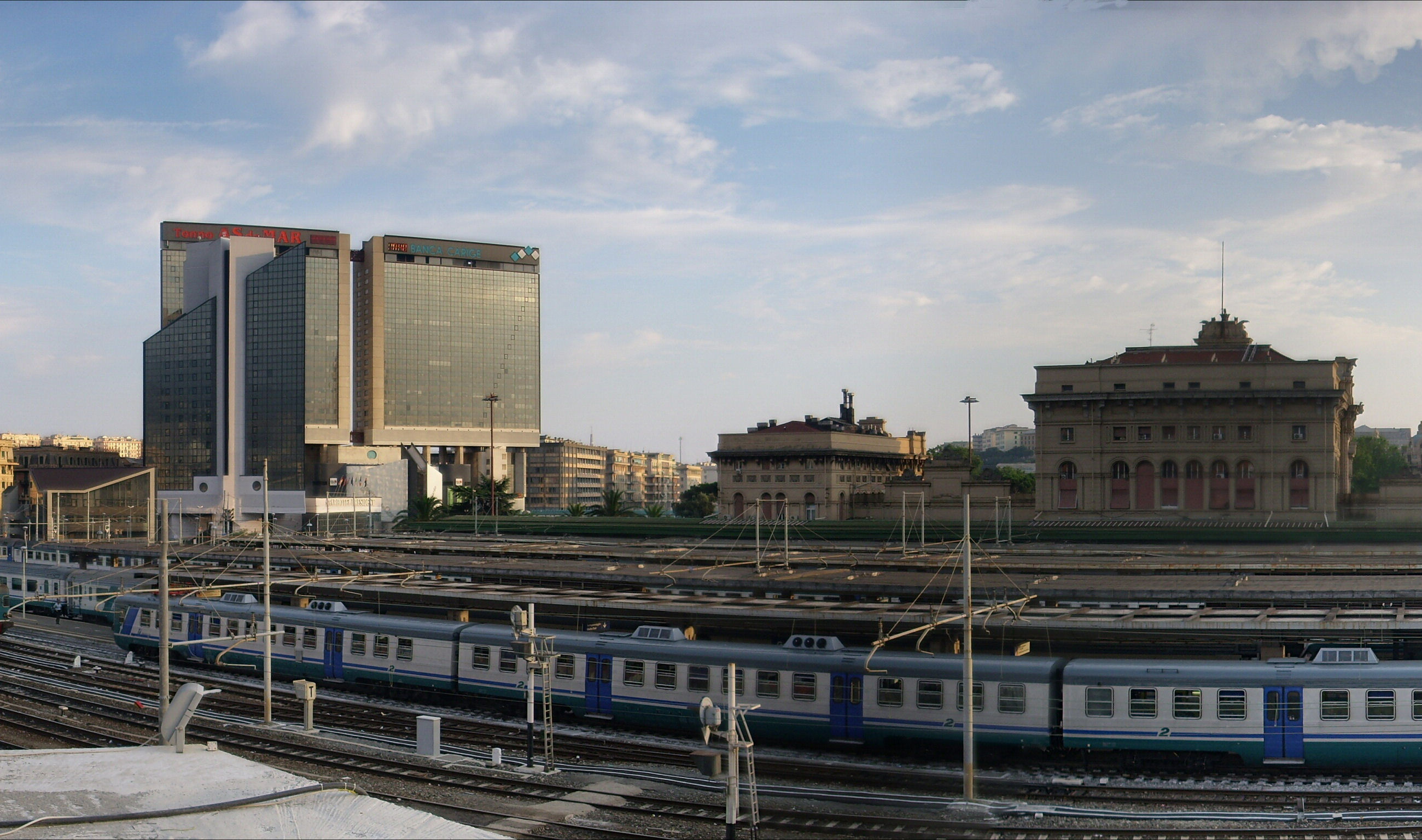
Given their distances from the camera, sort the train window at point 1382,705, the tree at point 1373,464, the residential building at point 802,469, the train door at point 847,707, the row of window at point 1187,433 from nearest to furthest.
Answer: the train window at point 1382,705
the train door at point 847,707
the row of window at point 1187,433
the tree at point 1373,464
the residential building at point 802,469

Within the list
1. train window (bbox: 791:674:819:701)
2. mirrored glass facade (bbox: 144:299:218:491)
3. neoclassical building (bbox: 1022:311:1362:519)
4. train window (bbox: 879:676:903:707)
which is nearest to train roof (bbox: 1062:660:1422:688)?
train window (bbox: 879:676:903:707)

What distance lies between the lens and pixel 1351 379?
37.4m

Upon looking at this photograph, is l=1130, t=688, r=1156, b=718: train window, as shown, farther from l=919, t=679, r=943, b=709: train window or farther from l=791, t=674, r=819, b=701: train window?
l=791, t=674, r=819, b=701: train window

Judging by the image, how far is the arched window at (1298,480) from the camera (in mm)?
38000

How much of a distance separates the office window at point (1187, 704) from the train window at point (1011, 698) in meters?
3.07

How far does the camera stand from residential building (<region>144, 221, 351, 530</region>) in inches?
5635

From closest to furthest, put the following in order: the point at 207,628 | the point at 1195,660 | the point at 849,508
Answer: the point at 1195,660, the point at 207,628, the point at 849,508

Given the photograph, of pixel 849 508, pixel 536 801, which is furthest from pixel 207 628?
pixel 849 508

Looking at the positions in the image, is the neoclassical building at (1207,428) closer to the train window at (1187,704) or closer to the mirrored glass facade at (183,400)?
the train window at (1187,704)

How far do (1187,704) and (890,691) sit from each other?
20.5 ft

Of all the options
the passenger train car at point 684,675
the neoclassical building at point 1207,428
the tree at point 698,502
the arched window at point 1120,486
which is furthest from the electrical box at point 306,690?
the tree at point 698,502

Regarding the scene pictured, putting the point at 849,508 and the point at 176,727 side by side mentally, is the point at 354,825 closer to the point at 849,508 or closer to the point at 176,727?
the point at 176,727

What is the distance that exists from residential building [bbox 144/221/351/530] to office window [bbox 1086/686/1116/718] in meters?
131

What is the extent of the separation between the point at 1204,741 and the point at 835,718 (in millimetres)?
Result: 7918
